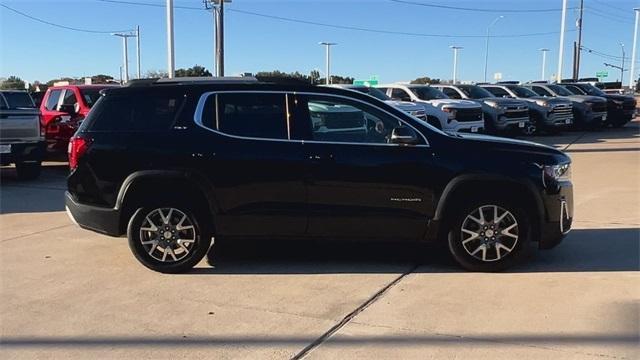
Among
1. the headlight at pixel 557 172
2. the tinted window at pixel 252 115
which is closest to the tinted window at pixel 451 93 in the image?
the headlight at pixel 557 172

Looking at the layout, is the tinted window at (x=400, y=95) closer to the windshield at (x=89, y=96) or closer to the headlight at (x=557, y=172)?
the windshield at (x=89, y=96)

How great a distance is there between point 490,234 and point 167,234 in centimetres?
301

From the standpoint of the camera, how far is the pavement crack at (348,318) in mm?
4117

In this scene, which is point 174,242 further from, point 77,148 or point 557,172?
point 557,172

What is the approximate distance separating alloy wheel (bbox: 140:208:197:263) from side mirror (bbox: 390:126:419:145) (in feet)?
6.67

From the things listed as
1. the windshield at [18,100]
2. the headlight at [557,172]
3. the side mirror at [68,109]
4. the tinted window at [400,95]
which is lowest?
the headlight at [557,172]

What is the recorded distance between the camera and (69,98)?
546 inches

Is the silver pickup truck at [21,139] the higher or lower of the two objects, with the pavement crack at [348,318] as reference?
higher

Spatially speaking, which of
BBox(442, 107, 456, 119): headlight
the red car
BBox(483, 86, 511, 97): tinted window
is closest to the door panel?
the red car

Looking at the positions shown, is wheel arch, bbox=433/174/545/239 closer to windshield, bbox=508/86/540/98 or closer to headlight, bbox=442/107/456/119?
headlight, bbox=442/107/456/119

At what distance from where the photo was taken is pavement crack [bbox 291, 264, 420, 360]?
4117 millimetres

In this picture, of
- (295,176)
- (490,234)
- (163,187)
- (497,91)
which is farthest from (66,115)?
(497,91)

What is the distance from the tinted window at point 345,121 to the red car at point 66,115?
899cm

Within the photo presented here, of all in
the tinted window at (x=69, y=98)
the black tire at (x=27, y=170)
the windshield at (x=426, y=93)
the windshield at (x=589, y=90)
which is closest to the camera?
the black tire at (x=27, y=170)
